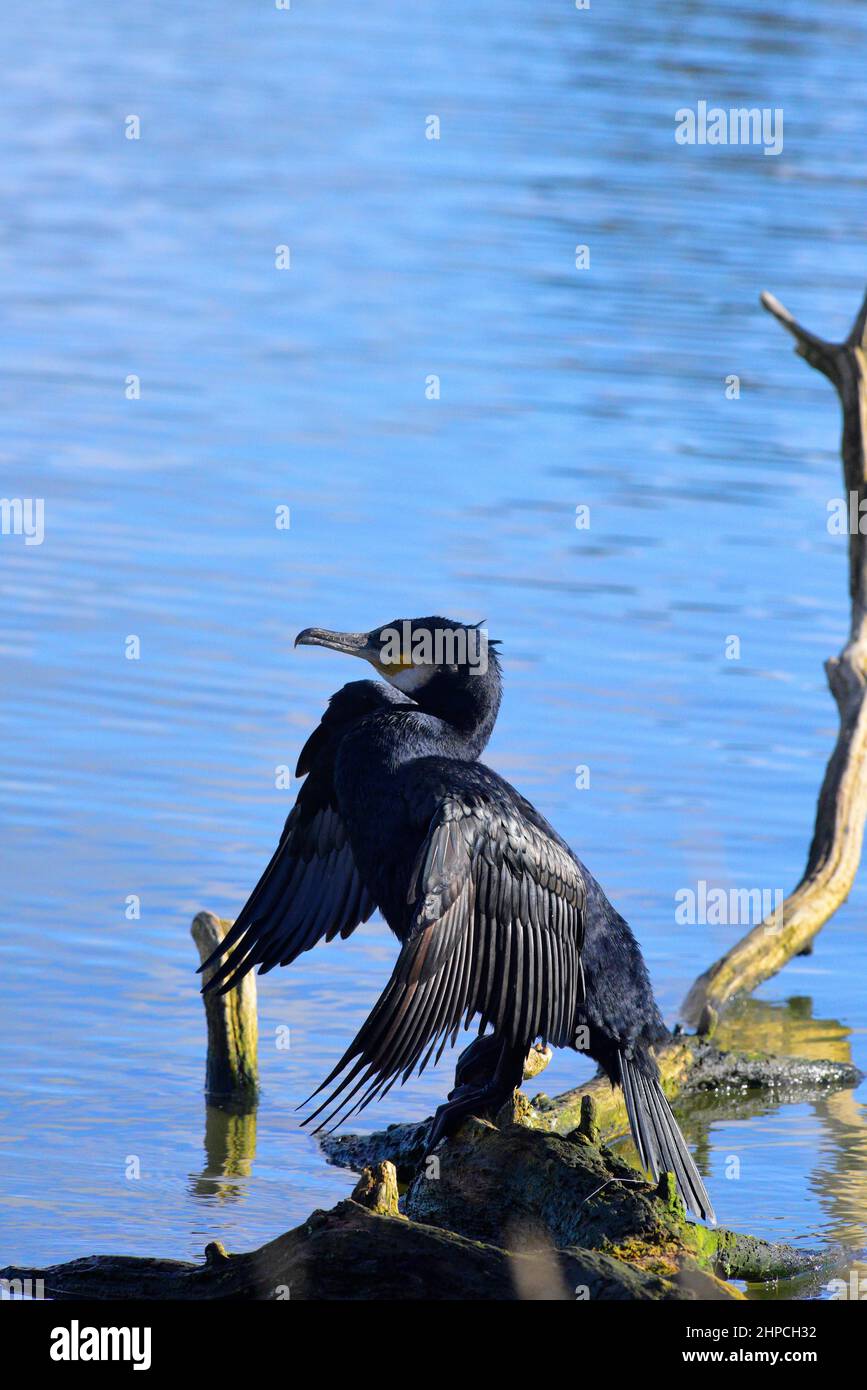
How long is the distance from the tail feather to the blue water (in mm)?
1067

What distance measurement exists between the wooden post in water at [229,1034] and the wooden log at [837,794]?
5.39ft

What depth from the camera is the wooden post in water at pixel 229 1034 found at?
705 centimetres

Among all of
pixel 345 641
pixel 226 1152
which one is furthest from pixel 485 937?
pixel 226 1152

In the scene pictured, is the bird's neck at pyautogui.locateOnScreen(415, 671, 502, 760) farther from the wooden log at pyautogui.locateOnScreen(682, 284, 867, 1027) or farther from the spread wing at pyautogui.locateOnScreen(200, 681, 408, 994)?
the wooden log at pyautogui.locateOnScreen(682, 284, 867, 1027)

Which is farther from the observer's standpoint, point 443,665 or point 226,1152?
point 226,1152

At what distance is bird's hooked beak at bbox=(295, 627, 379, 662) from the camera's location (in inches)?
243

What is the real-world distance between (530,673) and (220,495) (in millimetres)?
2969

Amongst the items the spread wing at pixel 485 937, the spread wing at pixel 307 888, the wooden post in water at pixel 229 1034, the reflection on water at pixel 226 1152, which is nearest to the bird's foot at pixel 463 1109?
the spread wing at pixel 485 937

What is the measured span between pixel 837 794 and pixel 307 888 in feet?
Answer: 9.32

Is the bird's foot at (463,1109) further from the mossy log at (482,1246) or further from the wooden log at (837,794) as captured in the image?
the wooden log at (837,794)

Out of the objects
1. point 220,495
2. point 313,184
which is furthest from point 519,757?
point 313,184

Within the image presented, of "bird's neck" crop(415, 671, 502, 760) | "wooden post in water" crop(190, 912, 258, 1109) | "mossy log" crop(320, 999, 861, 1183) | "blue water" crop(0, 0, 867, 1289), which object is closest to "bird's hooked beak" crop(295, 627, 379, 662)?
"bird's neck" crop(415, 671, 502, 760)

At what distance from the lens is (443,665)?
6.03 meters

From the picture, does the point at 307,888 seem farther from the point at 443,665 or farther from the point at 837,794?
the point at 837,794
